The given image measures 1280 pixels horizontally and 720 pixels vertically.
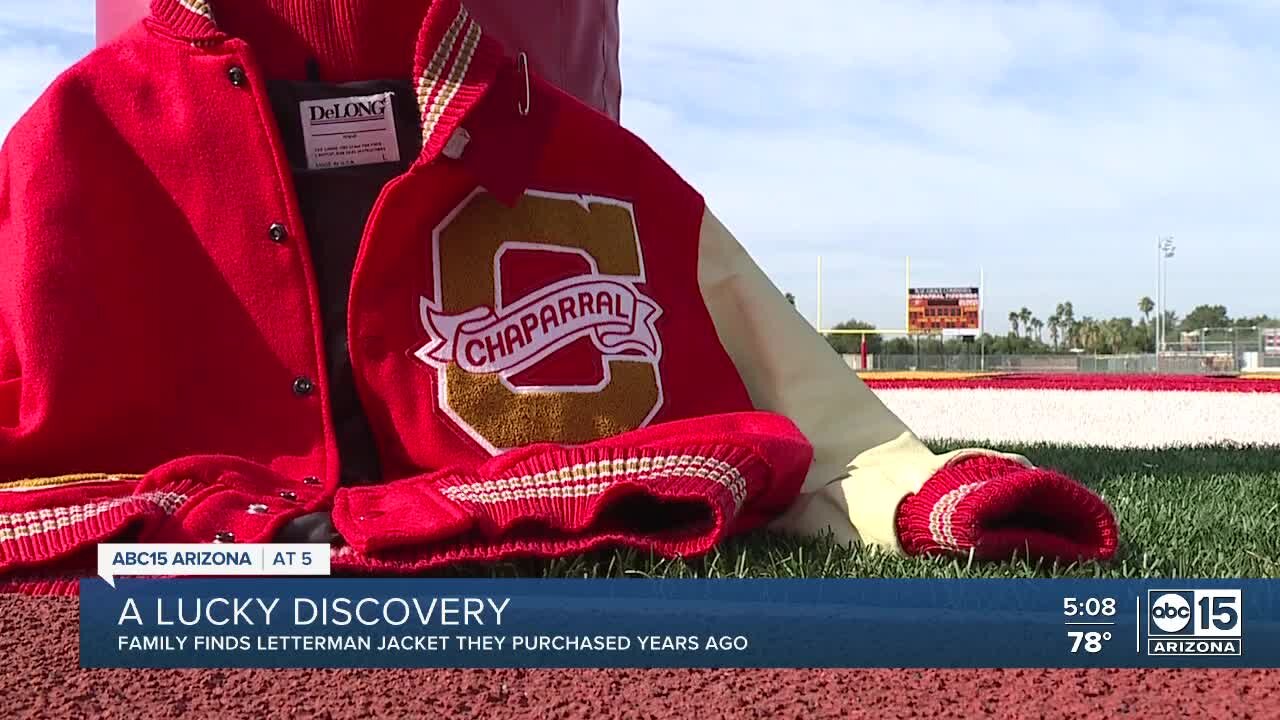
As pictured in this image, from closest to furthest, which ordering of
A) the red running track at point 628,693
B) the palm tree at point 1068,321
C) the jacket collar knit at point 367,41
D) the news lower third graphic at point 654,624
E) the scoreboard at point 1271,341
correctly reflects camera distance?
the red running track at point 628,693 < the news lower third graphic at point 654,624 < the jacket collar knit at point 367,41 < the scoreboard at point 1271,341 < the palm tree at point 1068,321

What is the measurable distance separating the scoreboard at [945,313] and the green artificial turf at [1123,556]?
89.5ft

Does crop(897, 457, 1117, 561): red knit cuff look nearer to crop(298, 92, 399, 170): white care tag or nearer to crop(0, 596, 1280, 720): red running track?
crop(0, 596, 1280, 720): red running track

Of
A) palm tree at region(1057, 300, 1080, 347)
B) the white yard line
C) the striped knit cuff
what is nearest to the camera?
the striped knit cuff

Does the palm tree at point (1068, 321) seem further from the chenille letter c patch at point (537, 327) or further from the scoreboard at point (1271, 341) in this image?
the chenille letter c patch at point (537, 327)

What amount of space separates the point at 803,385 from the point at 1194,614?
2.47 feet

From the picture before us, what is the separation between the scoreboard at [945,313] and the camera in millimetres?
29469

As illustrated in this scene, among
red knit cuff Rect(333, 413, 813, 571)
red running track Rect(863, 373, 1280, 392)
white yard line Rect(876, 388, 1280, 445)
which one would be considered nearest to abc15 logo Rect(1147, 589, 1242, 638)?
red knit cuff Rect(333, 413, 813, 571)

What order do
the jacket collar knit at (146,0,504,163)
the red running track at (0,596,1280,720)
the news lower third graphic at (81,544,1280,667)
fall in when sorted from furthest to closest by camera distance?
the jacket collar knit at (146,0,504,163) < the news lower third graphic at (81,544,1280,667) < the red running track at (0,596,1280,720)

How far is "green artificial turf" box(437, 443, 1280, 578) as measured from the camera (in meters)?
1.31

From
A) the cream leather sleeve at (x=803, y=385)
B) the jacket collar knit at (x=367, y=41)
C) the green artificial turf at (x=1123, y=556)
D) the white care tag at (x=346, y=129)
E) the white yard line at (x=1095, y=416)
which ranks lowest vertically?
the white yard line at (x=1095, y=416)

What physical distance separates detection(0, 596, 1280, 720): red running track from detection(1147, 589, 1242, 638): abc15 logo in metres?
0.06

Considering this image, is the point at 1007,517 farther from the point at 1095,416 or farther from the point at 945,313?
the point at 945,313

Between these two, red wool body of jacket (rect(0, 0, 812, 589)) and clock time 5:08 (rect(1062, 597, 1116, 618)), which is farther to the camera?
red wool body of jacket (rect(0, 0, 812, 589))

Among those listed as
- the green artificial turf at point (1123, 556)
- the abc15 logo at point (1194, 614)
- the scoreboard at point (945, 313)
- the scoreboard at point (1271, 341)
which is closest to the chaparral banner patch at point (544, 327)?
the green artificial turf at point (1123, 556)
